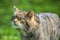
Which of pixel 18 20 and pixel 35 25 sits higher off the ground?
pixel 18 20

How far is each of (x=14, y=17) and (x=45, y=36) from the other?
3.63 feet

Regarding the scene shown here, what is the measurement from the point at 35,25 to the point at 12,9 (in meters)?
6.14

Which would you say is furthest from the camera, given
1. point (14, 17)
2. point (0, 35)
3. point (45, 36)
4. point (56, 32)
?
point (0, 35)

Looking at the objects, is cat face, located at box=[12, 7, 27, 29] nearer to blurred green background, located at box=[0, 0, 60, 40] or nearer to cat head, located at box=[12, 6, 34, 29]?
cat head, located at box=[12, 6, 34, 29]

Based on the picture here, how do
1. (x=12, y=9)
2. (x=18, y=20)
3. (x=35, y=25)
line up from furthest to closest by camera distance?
1. (x=12, y=9)
2. (x=35, y=25)
3. (x=18, y=20)

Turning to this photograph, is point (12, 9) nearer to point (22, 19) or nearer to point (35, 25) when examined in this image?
point (35, 25)

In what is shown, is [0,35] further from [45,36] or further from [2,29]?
[45,36]

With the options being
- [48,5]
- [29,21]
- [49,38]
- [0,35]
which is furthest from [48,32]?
[48,5]

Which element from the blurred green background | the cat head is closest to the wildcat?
the cat head

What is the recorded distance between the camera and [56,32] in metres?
12.1

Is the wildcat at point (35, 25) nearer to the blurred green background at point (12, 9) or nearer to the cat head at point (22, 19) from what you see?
the cat head at point (22, 19)

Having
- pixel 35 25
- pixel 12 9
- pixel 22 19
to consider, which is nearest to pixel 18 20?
pixel 22 19

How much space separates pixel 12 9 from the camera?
1711 cm

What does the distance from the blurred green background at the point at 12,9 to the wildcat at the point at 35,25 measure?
9.24 ft
